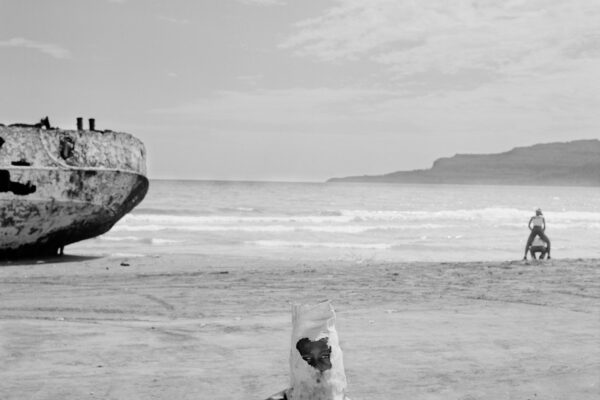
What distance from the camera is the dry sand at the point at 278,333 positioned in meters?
4.45

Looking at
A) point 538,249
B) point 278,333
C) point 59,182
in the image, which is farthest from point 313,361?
point 538,249

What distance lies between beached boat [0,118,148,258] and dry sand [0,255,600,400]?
37.5 inches

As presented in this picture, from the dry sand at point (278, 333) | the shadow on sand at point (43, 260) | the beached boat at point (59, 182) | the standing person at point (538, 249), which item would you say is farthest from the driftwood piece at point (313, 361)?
the standing person at point (538, 249)

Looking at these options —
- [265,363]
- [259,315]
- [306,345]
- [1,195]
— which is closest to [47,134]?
[1,195]

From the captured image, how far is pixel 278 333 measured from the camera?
5949 millimetres

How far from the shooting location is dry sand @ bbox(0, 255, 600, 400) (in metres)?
4.45

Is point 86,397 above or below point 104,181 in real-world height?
below

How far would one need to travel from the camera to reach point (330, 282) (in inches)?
370

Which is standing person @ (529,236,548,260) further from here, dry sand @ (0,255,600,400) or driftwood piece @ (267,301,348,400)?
driftwood piece @ (267,301,348,400)

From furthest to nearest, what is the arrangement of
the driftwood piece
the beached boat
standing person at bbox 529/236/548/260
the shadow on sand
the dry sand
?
standing person at bbox 529/236/548/260 < the shadow on sand < the beached boat < the dry sand < the driftwood piece

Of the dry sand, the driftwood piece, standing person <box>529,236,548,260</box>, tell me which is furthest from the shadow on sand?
the driftwood piece

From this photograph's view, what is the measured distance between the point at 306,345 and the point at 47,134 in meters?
9.62

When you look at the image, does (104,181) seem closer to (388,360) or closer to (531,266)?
Result: (531,266)

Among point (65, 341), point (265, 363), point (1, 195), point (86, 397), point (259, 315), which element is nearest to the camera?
point (86, 397)
